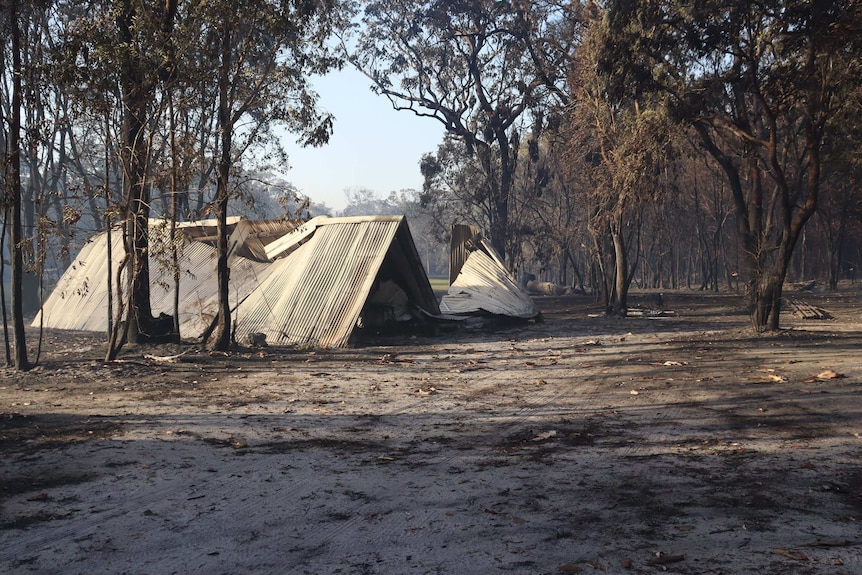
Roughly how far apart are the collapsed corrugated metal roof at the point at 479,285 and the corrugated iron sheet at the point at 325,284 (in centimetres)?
208

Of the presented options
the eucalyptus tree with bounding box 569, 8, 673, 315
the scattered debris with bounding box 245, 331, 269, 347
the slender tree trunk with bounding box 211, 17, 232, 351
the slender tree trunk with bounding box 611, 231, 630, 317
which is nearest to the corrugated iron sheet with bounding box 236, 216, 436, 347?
the scattered debris with bounding box 245, 331, 269, 347

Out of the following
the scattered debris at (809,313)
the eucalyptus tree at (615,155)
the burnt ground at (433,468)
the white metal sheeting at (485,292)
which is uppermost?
the eucalyptus tree at (615,155)

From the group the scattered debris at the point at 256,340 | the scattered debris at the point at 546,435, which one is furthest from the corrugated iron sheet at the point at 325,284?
→ the scattered debris at the point at 546,435

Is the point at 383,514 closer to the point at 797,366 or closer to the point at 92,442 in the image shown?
the point at 92,442

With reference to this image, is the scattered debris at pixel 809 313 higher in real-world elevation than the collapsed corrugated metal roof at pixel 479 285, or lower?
lower

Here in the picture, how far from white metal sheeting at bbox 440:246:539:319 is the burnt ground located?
25.6 ft

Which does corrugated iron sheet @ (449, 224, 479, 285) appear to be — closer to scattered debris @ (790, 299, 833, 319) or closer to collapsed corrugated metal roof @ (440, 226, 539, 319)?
collapsed corrugated metal roof @ (440, 226, 539, 319)

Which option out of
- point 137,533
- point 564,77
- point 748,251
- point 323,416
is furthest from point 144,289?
point 564,77

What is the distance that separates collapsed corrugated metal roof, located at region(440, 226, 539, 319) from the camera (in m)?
21.0

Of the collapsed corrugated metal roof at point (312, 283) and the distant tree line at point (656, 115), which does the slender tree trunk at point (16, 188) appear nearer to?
the collapsed corrugated metal roof at point (312, 283)

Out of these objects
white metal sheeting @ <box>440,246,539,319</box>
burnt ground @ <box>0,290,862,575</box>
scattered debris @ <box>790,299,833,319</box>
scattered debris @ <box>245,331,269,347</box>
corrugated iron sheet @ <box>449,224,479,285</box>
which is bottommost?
burnt ground @ <box>0,290,862,575</box>

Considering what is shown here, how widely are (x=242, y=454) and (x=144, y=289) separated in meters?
8.57

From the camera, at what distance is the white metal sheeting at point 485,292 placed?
21.0 metres

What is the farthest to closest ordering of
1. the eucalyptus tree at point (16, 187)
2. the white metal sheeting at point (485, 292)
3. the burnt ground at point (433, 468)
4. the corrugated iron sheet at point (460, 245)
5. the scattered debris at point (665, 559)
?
the corrugated iron sheet at point (460, 245)
the white metal sheeting at point (485, 292)
the eucalyptus tree at point (16, 187)
the burnt ground at point (433, 468)
the scattered debris at point (665, 559)
